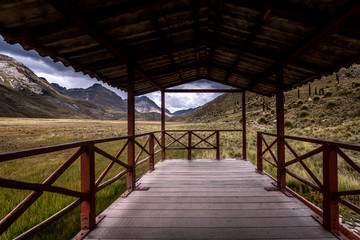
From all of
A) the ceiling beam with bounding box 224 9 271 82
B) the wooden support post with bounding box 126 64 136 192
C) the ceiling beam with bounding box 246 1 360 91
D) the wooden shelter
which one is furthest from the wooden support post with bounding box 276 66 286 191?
the wooden support post with bounding box 126 64 136 192

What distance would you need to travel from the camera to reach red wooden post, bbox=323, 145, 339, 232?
2.42m

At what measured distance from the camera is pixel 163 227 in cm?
251

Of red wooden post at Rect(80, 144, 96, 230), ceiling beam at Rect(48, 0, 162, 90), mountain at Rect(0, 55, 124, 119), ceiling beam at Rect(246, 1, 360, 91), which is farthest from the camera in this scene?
mountain at Rect(0, 55, 124, 119)

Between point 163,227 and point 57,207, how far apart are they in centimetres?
271

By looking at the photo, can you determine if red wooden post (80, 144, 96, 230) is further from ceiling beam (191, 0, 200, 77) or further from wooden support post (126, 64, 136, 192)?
ceiling beam (191, 0, 200, 77)

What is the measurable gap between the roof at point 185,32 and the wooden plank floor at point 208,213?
304cm

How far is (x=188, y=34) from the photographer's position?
3.80m

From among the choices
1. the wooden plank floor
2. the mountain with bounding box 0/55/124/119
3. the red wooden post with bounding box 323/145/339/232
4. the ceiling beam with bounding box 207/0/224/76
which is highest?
the mountain with bounding box 0/55/124/119

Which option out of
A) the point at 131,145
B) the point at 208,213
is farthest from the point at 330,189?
the point at 131,145

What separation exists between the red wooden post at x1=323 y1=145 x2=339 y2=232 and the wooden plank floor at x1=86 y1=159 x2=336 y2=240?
0.58 ft

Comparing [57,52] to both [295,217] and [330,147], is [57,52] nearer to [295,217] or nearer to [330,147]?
[330,147]

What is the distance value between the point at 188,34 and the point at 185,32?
143mm

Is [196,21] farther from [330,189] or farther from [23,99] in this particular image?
[23,99]

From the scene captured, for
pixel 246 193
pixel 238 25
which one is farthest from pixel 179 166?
pixel 238 25
